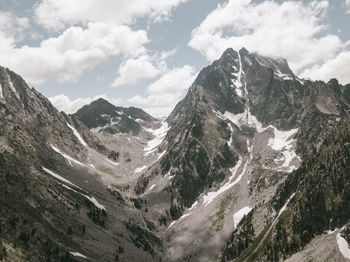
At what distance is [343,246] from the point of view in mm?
135125

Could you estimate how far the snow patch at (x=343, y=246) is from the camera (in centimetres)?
13075

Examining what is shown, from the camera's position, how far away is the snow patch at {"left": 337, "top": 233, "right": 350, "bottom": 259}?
429ft

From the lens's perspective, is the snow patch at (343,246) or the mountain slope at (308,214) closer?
the snow patch at (343,246)

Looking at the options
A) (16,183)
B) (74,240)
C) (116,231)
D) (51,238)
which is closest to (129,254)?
(116,231)

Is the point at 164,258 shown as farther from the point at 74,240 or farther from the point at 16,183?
the point at 16,183

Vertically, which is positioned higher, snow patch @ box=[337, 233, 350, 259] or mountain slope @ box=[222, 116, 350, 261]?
mountain slope @ box=[222, 116, 350, 261]

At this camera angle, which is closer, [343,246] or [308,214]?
[343,246]

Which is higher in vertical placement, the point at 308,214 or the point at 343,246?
the point at 308,214

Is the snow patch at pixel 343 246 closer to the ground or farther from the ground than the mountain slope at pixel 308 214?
closer to the ground

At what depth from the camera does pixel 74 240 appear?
5994 inches

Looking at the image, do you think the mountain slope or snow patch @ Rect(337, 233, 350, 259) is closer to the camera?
snow patch @ Rect(337, 233, 350, 259)

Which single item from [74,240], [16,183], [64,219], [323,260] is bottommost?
[323,260]

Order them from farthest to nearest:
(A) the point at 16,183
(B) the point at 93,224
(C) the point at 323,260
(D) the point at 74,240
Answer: (B) the point at 93,224 → (A) the point at 16,183 → (D) the point at 74,240 → (C) the point at 323,260

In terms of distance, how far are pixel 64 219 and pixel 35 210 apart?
16941 mm
